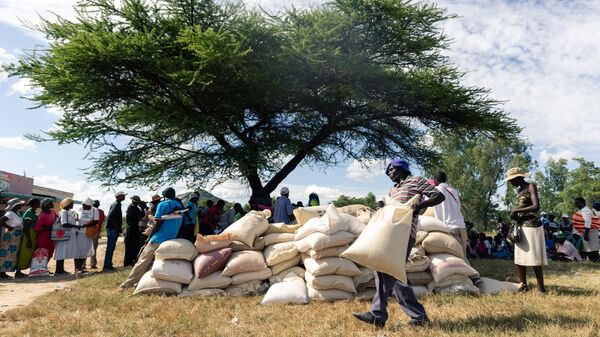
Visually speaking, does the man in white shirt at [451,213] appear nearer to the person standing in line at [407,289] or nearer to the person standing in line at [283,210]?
the person standing in line at [407,289]

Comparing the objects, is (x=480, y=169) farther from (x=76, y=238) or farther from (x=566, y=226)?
(x=76, y=238)

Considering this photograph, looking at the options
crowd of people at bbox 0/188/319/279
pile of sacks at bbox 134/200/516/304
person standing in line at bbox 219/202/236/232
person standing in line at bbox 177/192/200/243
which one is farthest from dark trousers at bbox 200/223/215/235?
pile of sacks at bbox 134/200/516/304

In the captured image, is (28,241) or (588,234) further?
(588,234)

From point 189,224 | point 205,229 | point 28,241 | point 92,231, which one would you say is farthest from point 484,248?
point 28,241

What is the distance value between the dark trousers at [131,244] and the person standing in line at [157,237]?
2864 millimetres

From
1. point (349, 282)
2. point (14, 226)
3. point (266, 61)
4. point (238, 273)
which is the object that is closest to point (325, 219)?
point (349, 282)

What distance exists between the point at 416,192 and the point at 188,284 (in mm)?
3578

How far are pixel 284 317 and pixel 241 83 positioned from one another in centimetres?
927

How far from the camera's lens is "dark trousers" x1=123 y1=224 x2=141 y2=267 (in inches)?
353

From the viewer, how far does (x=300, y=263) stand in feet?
19.4

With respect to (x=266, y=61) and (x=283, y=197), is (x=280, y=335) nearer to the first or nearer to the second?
(x=283, y=197)

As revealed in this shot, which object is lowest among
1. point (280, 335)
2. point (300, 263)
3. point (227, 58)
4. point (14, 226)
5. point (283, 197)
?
point (280, 335)

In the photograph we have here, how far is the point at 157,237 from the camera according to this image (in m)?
6.29

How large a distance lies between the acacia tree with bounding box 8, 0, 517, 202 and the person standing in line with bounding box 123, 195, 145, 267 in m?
3.75
